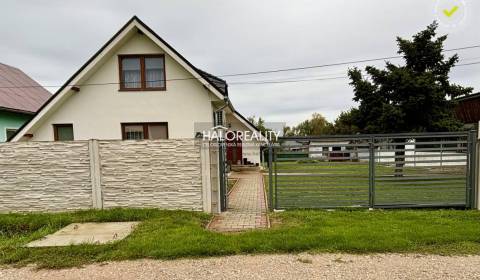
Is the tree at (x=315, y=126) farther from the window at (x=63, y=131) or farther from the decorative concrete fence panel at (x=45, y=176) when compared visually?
the decorative concrete fence panel at (x=45, y=176)

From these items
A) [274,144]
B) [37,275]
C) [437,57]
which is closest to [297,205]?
[274,144]

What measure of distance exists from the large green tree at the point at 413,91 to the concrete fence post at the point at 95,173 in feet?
39.0

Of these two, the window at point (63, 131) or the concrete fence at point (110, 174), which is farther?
the window at point (63, 131)

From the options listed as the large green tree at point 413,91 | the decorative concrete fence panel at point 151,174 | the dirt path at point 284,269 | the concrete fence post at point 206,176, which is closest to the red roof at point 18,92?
the decorative concrete fence panel at point 151,174

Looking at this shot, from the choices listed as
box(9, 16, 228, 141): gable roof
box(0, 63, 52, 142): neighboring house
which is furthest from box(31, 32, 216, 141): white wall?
box(0, 63, 52, 142): neighboring house

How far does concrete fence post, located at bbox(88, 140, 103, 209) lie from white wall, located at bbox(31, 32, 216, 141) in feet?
14.1

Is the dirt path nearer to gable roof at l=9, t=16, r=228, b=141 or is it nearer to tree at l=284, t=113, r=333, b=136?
gable roof at l=9, t=16, r=228, b=141

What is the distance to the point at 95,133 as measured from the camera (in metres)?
10.7

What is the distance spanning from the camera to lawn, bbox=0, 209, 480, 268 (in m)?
4.08

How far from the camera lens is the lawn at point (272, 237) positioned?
4.08 meters

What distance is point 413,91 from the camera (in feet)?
38.9

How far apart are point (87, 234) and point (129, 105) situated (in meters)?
6.70

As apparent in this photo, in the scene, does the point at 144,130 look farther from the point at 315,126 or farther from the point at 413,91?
the point at 315,126

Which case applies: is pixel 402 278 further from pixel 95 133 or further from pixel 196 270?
pixel 95 133
